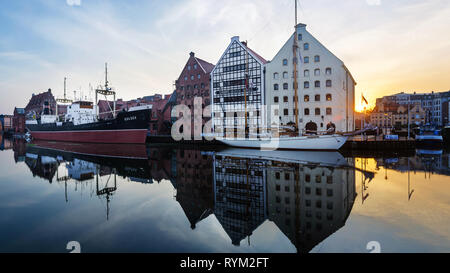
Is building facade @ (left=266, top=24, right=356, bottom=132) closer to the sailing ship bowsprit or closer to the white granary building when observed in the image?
the white granary building

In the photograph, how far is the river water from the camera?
4.79 m

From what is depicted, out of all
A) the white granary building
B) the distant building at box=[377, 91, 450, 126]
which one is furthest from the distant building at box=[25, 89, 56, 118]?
the distant building at box=[377, 91, 450, 126]

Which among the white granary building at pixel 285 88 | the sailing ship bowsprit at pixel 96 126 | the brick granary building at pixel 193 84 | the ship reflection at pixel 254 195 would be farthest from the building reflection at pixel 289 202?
the brick granary building at pixel 193 84

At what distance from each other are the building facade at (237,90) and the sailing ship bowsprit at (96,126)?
47.2ft

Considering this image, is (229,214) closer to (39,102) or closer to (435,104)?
(39,102)

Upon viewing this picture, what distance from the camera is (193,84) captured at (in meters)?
46.8

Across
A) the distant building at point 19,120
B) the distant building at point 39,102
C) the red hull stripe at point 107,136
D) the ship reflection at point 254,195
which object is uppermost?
the distant building at point 39,102

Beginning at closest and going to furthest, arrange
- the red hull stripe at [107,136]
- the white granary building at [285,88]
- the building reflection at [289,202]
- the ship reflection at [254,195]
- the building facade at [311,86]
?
the building reflection at [289,202]
the ship reflection at [254,195]
the building facade at [311,86]
the white granary building at [285,88]
the red hull stripe at [107,136]

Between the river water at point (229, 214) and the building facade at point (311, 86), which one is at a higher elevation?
the building facade at point (311, 86)

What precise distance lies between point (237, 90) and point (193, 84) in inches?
429

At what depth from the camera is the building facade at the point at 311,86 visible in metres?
35.6

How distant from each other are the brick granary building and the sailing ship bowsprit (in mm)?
11779

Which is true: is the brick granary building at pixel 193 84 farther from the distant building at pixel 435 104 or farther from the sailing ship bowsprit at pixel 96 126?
the distant building at pixel 435 104

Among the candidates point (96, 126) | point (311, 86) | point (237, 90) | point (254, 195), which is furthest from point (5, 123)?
point (254, 195)
